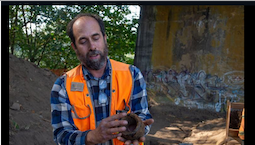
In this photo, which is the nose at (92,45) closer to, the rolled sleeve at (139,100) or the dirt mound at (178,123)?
the rolled sleeve at (139,100)

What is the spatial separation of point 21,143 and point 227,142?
4.94 metres

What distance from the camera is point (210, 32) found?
11430 millimetres

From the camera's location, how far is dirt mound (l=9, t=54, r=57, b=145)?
20.6 ft

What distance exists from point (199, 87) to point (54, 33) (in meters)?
7.76

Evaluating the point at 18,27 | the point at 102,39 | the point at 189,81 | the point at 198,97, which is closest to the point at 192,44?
the point at 189,81

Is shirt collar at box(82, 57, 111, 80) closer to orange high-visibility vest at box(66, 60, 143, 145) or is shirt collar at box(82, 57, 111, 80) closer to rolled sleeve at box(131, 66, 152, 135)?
orange high-visibility vest at box(66, 60, 143, 145)

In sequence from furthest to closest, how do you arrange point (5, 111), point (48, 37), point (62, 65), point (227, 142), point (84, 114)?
point (62, 65) < point (48, 37) < point (227, 142) < point (5, 111) < point (84, 114)

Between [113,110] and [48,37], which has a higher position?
[48,37]

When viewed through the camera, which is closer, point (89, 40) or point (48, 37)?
point (89, 40)

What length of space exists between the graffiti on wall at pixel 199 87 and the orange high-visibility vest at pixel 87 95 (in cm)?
948

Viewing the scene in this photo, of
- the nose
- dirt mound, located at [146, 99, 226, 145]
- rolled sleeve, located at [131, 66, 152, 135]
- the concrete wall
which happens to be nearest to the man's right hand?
rolled sleeve, located at [131, 66, 152, 135]

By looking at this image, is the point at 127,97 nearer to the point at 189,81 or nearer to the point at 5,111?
the point at 5,111

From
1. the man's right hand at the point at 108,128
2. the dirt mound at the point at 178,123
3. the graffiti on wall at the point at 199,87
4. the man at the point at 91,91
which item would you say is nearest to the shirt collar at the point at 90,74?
the man at the point at 91,91

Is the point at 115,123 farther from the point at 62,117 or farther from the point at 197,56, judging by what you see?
the point at 197,56
